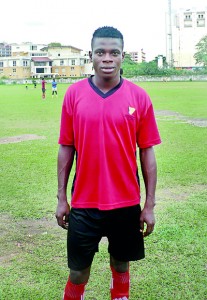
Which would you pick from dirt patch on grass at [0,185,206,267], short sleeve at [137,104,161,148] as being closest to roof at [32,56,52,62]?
dirt patch on grass at [0,185,206,267]

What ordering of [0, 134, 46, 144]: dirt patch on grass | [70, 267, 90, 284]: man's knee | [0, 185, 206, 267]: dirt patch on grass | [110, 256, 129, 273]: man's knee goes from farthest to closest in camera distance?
[0, 134, 46, 144]: dirt patch on grass
[0, 185, 206, 267]: dirt patch on grass
[110, 256, 129, 273]: man's knee
[70, 267, 90, 284]: man's knee

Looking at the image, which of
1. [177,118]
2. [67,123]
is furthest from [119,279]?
[177,118]

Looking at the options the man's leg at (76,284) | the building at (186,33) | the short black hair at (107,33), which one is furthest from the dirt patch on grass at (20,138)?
the building at (186,33)

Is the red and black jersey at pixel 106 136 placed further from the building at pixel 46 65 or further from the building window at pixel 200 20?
the building window at pixel 200 20

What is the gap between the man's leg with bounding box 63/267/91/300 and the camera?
120 inches

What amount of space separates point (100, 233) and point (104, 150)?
547mm

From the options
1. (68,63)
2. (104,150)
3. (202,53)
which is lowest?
(104,150)

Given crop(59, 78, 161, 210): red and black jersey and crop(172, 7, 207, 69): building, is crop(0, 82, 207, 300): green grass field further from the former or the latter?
crop(172, 7, 207, 69): building

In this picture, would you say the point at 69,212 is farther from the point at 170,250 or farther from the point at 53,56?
the point at 53,56

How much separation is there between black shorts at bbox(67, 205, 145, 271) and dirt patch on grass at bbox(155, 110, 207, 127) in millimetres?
12697

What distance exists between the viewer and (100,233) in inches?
118

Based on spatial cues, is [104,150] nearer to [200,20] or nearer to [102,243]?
[102,243]

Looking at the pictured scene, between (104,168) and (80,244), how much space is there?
510mm

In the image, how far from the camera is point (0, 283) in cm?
405
